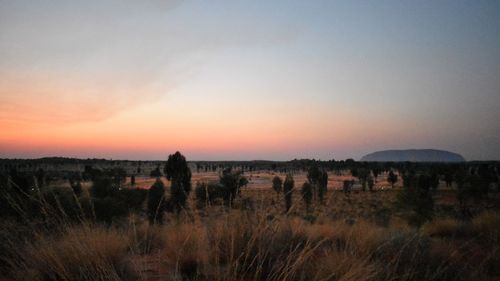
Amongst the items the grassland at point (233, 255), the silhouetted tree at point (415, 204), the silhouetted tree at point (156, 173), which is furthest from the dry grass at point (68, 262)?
the silhouetted tree at point (156, 173)

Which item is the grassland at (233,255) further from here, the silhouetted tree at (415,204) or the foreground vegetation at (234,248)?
the silhouetted tree at (415,204)

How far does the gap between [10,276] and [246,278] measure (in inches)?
121

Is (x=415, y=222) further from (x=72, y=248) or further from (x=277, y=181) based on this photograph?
(x=277, y=181)

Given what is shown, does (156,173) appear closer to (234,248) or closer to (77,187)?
(77,187)

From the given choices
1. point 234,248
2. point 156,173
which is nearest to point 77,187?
point 234,248

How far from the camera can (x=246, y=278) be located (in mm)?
3580

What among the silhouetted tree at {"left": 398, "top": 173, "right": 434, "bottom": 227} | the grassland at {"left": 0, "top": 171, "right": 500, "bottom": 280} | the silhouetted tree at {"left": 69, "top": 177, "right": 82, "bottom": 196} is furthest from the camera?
the silhouetted tree at {"left": 398, "top": 173, "right": 434, "bottom": 227}

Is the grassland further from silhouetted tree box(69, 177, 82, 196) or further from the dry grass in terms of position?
silhouetted tree box(69, 177, 82, 196)

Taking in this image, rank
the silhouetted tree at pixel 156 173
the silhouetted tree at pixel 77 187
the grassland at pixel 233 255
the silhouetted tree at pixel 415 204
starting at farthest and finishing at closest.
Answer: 1. the silhouetted tree at pixel 156 173
2. the silhouetted tree at pixel 415 204
3. the silhouetted tree at pixel 77 187
4. the grassland at pixel 233 255

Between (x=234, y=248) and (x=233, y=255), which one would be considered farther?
(x=234, y=248)

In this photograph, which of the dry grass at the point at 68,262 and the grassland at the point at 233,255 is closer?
the grassland at the point at 233,255

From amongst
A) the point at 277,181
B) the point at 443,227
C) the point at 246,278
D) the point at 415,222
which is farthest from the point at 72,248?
the point at 277,181

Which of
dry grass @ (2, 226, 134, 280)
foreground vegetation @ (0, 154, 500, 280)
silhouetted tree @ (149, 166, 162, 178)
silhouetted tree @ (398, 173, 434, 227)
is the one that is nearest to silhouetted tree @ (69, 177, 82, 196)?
foreground vegetation @ (0, 154, 500, 280)

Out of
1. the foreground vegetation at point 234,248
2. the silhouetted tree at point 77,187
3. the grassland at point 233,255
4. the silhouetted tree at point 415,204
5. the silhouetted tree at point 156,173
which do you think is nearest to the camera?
the grassland at point 233,255
